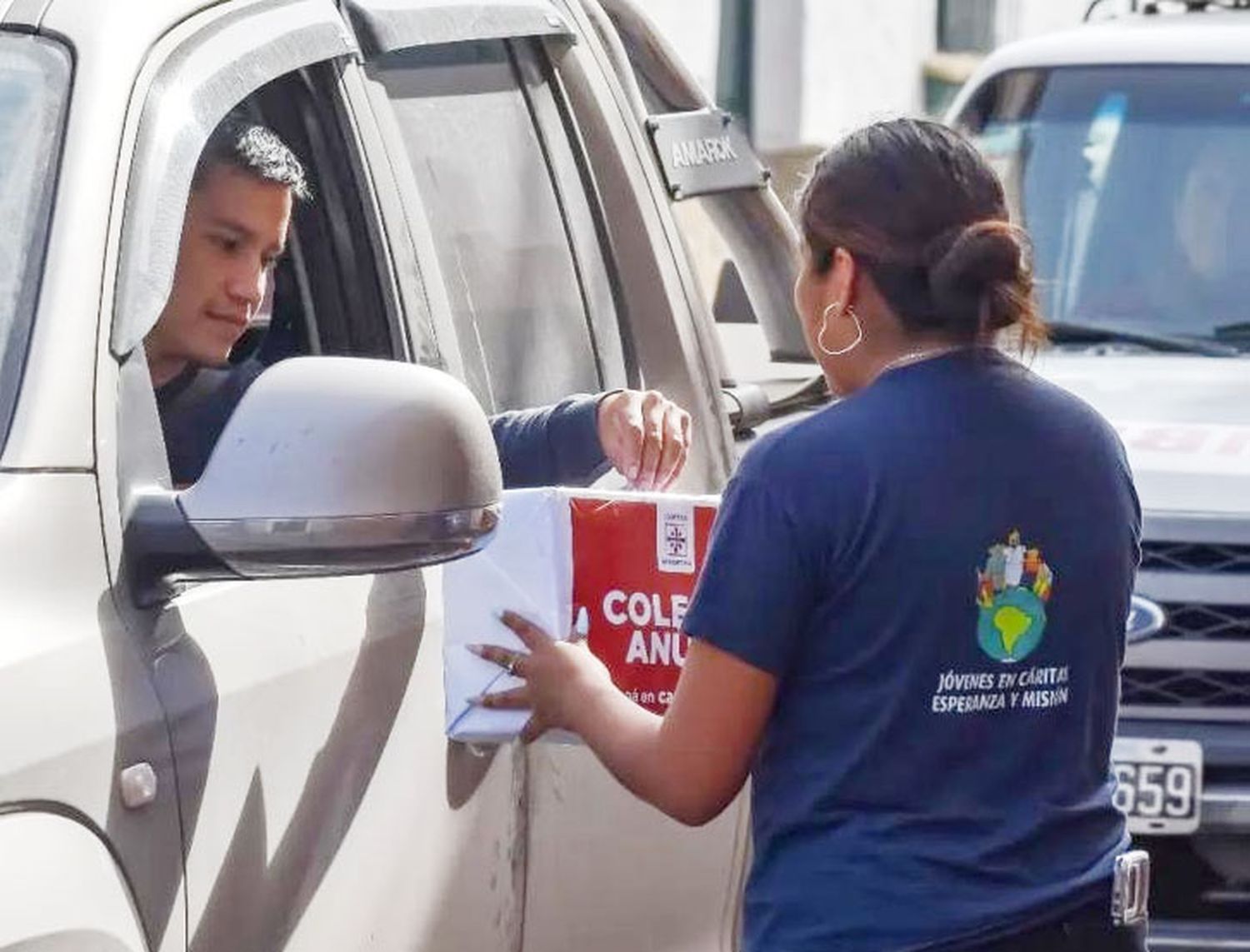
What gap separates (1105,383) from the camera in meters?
6.25

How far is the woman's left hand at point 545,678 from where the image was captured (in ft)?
9.37

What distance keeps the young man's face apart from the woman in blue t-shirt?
0.63 m

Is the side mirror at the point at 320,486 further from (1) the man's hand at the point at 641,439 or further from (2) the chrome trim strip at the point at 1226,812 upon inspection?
(2) the chrome trim strip at the point at 1226,812

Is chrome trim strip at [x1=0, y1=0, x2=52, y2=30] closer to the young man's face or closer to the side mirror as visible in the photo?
the young man's face

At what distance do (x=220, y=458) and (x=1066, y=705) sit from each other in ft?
2.64

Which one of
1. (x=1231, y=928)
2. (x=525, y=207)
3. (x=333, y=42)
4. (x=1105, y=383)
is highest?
(x=333, y=42)

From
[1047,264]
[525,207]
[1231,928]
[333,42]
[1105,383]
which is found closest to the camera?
[333,42]

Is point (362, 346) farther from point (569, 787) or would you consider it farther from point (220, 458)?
point (220, 458)

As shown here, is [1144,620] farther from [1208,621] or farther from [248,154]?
[248,154]

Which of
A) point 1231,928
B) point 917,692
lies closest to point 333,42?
point 917,692

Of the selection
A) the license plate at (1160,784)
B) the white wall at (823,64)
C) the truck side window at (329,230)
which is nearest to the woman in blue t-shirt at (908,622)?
the truck side window at (329,230)

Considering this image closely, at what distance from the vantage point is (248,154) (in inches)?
125

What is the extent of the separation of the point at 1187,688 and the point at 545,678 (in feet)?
10.3

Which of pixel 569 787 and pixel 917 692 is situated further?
pixel 569 787
